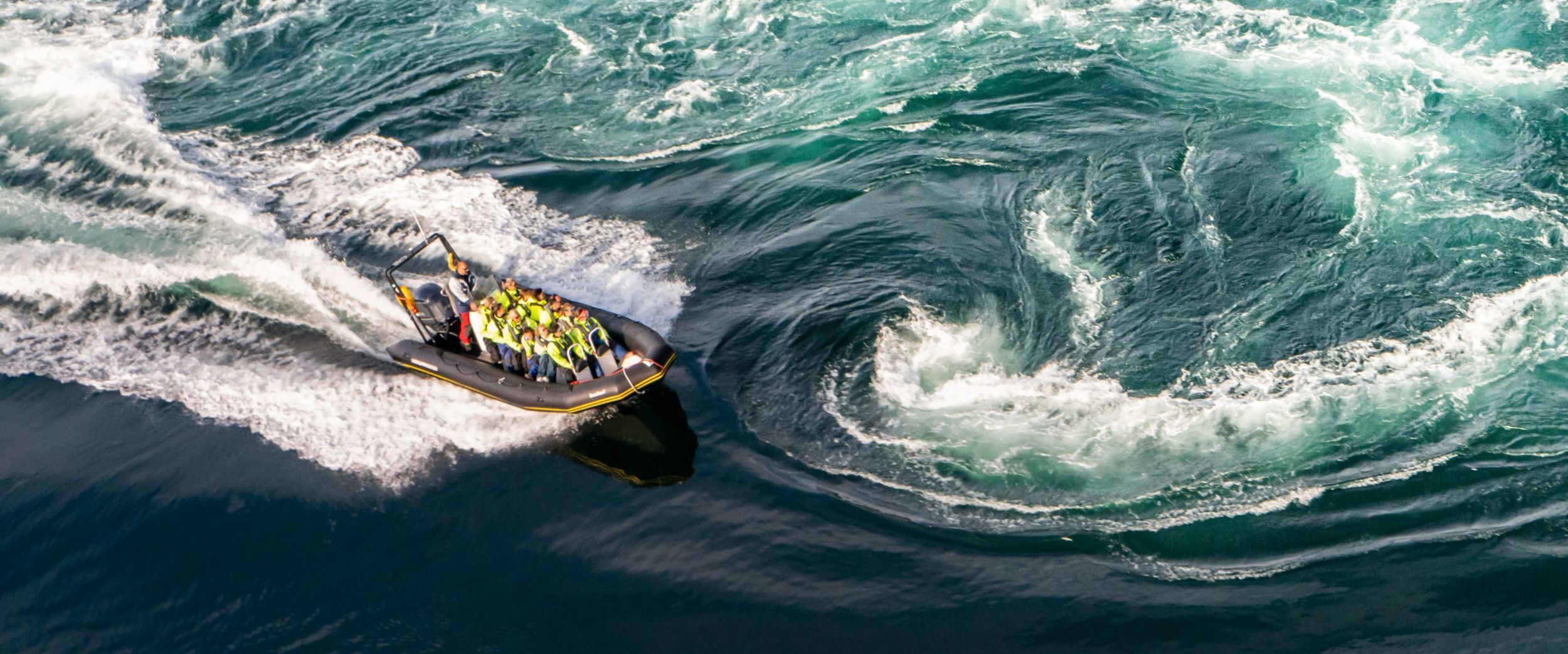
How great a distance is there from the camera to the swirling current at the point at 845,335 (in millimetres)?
15109

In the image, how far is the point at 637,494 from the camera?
672 inches

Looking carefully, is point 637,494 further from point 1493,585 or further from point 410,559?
point 1493,585

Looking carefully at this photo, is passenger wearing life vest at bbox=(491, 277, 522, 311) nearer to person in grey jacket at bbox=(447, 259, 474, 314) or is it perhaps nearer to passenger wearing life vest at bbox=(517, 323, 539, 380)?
passenger wearing life vest at bbox=(517, 323, 539, 380)

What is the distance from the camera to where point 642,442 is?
17922mm

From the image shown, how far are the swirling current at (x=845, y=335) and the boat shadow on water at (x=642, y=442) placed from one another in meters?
0.17

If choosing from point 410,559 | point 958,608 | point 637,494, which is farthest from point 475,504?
point 958,608

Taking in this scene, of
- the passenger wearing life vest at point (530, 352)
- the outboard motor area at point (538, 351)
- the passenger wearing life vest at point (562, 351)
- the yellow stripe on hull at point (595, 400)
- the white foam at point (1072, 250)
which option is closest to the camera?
the yellow stripe on hull at point (595, 400)

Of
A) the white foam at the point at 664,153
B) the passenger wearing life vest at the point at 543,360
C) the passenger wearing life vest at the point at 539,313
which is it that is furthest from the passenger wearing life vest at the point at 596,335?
the white foam at the point at 664,153

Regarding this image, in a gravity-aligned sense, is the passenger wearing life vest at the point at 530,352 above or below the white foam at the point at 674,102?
below

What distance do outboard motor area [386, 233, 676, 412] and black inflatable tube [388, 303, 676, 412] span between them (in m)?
0.01

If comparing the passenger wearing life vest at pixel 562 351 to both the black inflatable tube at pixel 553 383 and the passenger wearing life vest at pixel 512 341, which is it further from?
the passenger wearing life vest at pixel 512 341

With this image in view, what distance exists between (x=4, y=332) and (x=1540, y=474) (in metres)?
25.3

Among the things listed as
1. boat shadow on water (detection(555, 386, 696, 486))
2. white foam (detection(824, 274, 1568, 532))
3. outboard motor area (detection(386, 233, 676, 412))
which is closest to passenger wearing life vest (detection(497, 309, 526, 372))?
outboard motor area (detection(386, 233, 676, 412))

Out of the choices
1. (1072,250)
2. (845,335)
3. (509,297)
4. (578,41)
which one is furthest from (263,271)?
(1072,250)
